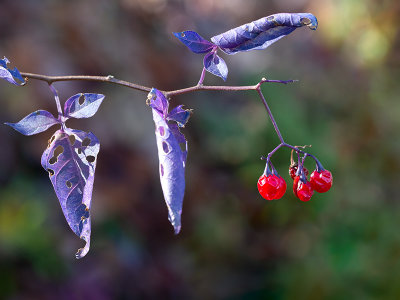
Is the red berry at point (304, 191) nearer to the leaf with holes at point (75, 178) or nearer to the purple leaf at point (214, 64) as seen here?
the purple leaf at point (214, 64)

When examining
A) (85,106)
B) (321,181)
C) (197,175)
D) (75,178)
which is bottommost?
(197,175)

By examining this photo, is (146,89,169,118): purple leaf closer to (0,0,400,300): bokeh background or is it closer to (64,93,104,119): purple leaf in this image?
(64,93,104,119): purple leaf

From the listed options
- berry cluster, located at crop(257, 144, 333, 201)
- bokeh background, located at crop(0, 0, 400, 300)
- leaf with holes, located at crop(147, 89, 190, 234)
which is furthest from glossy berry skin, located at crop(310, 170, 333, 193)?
bokeh background, located at crop(0, 0, 400, 300)

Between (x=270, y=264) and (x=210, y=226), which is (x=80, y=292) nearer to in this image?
(x=210, y=226)

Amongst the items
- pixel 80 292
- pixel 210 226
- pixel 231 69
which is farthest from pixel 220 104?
pixel 80 292

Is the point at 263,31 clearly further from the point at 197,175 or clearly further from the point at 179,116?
the point at 197,175

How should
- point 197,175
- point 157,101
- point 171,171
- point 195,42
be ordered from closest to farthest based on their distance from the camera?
point 171,171 → point 157,101 → point 195,42 → point 197,175

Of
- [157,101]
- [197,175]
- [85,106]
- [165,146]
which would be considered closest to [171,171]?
[165,146]
